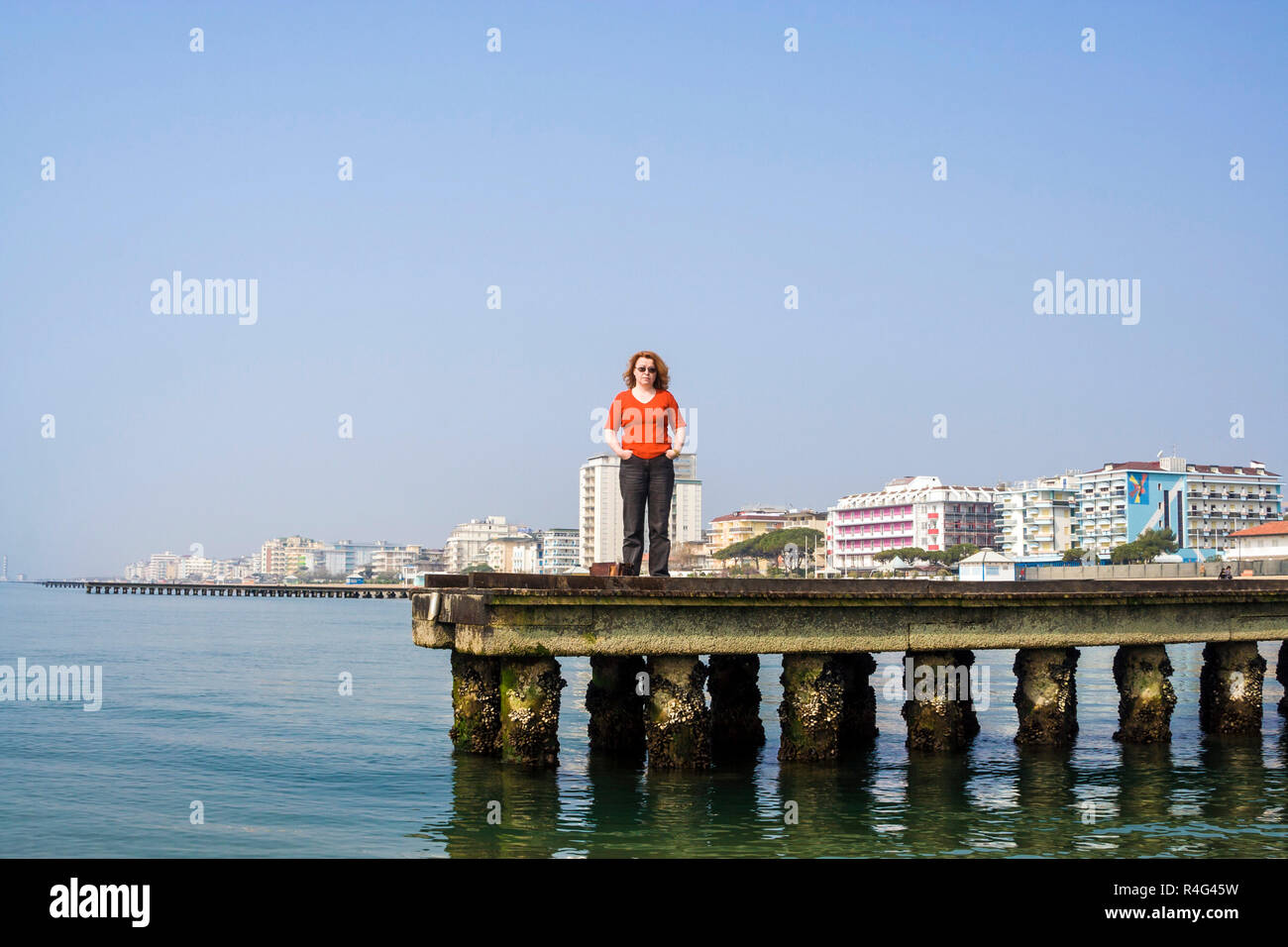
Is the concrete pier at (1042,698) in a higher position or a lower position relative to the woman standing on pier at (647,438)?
lower

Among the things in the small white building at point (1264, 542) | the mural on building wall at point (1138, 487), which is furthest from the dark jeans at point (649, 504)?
the mural on building wall at point (1138, 487)

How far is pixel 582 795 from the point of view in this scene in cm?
1736

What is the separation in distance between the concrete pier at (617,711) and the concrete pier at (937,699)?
188 inches

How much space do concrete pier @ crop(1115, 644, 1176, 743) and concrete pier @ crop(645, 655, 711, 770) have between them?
8982 mm

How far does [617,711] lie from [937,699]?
564 centimetres

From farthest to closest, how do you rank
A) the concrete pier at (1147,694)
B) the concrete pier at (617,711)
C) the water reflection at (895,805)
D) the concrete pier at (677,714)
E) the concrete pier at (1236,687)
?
the concrete pier at (1236,687)
the concrete pier at (1147,694)
the concrete pier at (617,711)
the concrete pier at (677,714)
the water reflection at (895,805)

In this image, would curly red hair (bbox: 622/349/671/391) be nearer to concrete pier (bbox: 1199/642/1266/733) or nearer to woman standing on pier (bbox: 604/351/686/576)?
woman standing on pier (bbox: 604/351/686/576)

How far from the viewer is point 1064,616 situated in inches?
797

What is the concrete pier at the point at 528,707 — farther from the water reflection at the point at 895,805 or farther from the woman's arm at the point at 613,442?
the woman's arm at the point at 613,442

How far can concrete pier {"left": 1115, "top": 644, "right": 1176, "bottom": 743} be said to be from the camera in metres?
21.9

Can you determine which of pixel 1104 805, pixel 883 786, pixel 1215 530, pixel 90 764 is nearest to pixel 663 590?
pixel 883 786

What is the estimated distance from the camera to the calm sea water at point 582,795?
15.0m
